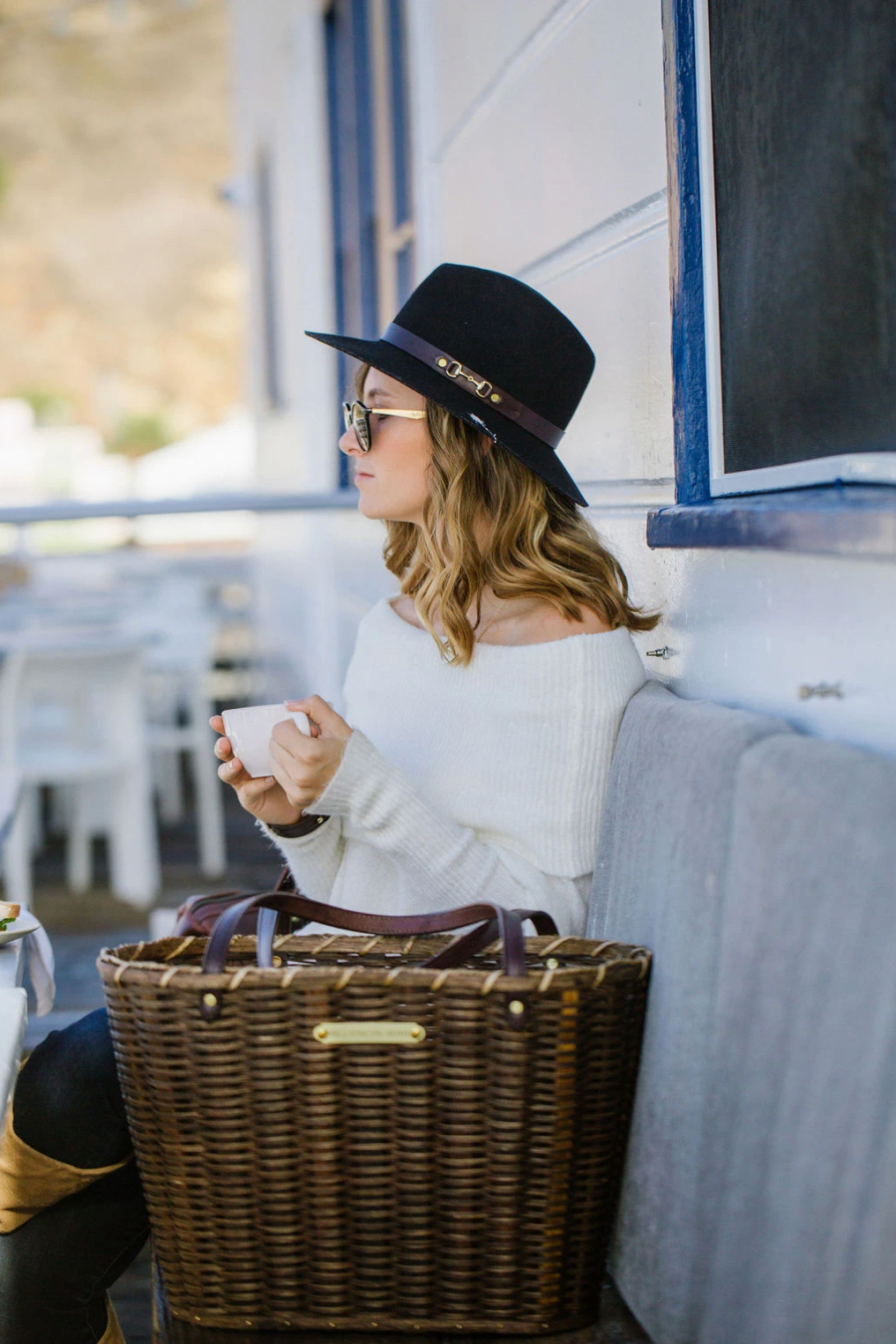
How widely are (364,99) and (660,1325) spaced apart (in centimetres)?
445

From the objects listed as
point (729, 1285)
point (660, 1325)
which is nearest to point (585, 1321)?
point (660, 1325)

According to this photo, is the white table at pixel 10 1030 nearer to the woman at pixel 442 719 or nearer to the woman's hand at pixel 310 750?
the woman at pixel 442 719

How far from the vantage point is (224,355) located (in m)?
30.5

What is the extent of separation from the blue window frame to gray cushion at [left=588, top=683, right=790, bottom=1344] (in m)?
0.21

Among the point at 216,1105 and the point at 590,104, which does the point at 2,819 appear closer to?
the point at 216,1105

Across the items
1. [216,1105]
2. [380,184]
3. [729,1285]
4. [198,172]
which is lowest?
[729,1285]

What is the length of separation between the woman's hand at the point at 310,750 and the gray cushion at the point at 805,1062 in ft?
1.65

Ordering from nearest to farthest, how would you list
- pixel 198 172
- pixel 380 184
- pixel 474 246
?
pixel 474 246 < pixel 380 184 < pixel 198 172

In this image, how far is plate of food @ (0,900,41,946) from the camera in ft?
4.98

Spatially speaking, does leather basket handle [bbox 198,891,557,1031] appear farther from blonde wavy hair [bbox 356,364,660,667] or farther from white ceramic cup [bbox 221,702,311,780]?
blonde wavy hair [bbox 356,364,660,667]

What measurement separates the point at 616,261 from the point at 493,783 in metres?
0.81

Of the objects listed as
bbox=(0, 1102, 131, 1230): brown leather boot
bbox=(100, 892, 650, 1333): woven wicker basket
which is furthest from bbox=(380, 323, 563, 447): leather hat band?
bbox=(0, 1102, 131, 1230): brown leather boot

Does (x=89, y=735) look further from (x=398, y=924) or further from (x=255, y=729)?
(x=398, y=924)

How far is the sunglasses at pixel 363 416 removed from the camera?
5.70 feet
